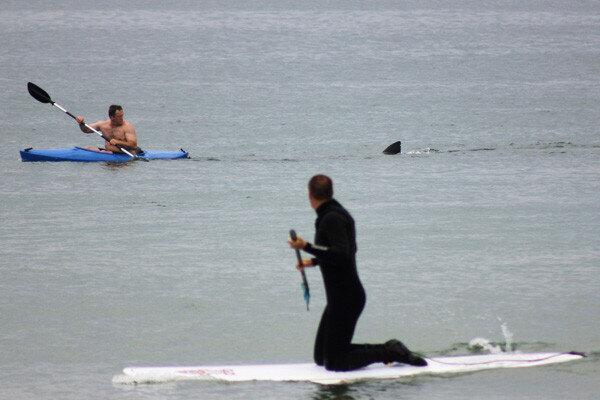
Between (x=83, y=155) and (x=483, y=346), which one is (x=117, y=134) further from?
(x=483, y=346)

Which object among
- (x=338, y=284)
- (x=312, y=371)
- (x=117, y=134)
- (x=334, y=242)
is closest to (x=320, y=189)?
(x=334, y=242)

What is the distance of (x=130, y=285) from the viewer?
517 inches

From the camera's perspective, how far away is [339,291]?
9078 mm

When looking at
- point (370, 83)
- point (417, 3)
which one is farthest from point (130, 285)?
point (417, 3)

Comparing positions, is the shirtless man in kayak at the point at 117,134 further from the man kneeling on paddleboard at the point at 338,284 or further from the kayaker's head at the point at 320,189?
the kayaker's head at the point at 320,189

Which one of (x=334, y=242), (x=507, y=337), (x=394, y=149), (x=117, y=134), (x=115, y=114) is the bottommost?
(x=507, y=337)

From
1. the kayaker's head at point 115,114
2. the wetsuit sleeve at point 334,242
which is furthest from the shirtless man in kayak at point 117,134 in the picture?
the wetsuit sleeve at point 334,242

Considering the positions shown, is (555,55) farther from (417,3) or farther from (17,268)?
(417,3)

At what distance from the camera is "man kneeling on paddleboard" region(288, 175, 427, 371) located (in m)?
8.90

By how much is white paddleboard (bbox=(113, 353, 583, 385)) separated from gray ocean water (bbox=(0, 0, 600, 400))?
0.10 meters

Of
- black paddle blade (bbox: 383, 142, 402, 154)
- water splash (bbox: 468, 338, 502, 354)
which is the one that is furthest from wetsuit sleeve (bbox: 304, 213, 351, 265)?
black paddle blade (bbox: 383, 142, 402, 154)

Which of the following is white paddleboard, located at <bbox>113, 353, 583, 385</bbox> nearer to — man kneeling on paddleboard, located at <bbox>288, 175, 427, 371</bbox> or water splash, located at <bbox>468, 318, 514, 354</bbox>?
man kneeling on paddleboard, located at <bbox>288, 175, 427, 371</bbox>

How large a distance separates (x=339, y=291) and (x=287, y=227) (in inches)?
294

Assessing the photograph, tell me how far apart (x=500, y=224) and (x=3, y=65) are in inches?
1495
